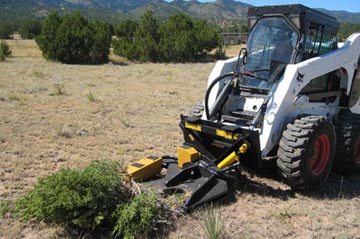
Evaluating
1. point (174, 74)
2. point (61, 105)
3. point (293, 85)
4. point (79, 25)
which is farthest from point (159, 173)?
point (79, 25)

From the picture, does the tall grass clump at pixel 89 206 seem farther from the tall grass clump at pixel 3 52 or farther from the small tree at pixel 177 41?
the small tree at pixel 177 41

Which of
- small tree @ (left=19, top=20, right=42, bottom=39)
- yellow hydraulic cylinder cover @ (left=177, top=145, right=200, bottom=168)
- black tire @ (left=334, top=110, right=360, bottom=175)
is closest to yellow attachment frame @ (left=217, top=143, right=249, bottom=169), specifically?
yellow hydraulic cylinder cover @ (left=177, top=145, right=200, bottom=168)

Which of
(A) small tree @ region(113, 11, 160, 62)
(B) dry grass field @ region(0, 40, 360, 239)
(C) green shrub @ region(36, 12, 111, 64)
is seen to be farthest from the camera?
(A) small tree @ region(113, 11, 160, 62)

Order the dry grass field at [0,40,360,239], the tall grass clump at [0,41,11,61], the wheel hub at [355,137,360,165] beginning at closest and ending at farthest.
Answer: the dry grass field at [0,40,360,239]
the wheel hub at [355,137,360,165]
the tall grass clump at [0,41,11,61]

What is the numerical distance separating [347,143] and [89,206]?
3.93 metres

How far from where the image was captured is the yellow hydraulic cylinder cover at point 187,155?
5539 mm

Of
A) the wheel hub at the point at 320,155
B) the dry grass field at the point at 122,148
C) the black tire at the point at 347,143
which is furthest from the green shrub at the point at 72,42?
the wheel hub at the point at 320,155

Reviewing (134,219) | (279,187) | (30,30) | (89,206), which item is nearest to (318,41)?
(279,187)

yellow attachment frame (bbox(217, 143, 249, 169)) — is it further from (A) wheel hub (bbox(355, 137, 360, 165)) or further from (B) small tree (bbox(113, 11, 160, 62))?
(B) small tree (bbox(113, 11, 160, 62))

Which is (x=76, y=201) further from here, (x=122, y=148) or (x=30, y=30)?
(x=30, y=30)

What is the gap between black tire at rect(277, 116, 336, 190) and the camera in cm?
515

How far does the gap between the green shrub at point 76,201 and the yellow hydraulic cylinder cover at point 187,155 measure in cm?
128

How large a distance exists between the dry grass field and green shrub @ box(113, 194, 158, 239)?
0.32 m

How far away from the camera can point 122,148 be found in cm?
733
